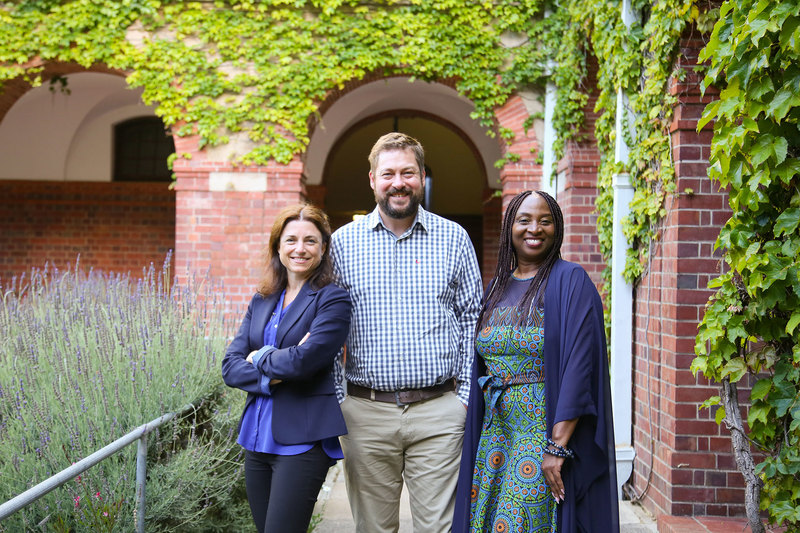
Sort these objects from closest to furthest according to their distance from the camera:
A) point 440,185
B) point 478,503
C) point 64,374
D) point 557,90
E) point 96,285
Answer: point 478,503
point 64,374
point 96,285
point 557,90
point 440,185

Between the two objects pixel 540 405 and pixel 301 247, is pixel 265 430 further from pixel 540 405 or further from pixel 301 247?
pixel 540 405

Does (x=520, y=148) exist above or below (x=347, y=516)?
above

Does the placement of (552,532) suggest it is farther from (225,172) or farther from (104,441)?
(225,172)

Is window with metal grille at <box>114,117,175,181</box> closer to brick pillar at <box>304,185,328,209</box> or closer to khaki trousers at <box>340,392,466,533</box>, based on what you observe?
brick pillar at <box>304,185,328,209</box>

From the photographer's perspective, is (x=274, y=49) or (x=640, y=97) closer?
(x=640, y=97)

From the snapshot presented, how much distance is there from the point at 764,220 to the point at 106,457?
285 cm

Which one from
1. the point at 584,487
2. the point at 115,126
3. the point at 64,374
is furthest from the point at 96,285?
the point at 115,126

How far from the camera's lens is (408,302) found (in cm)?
281

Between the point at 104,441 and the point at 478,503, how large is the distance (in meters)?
1.82

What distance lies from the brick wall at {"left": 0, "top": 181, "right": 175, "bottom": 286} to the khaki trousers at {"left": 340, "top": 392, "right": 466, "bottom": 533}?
851 centimetres

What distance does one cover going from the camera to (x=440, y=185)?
44.8 feet

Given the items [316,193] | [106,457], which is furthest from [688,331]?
[316,193]

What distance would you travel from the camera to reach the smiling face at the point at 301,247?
2.67m

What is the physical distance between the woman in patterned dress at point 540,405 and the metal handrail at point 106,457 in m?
1.33
